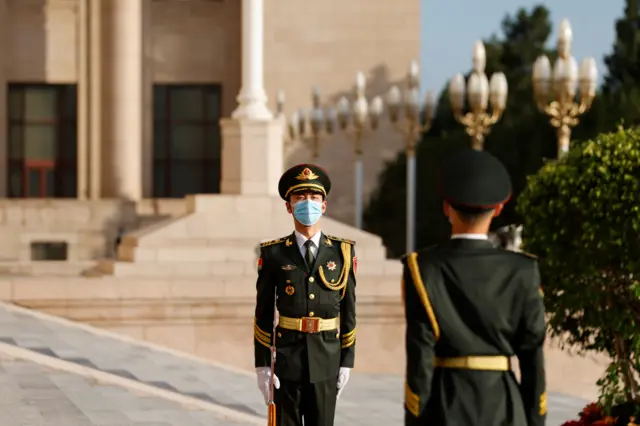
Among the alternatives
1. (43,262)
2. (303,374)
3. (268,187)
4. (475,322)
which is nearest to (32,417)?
(303,374)

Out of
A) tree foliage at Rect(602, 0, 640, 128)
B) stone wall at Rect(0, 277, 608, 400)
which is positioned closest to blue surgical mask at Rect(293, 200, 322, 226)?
stone wall at Rect(0, 277, 608, 400)

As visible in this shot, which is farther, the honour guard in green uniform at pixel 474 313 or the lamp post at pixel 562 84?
the lamp post at pixel 562 84

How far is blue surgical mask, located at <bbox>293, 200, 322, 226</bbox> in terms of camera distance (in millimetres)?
7203

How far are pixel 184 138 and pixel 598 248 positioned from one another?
86.5 ft

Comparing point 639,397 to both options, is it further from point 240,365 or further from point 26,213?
point 26,213

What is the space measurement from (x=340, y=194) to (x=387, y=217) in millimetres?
1789

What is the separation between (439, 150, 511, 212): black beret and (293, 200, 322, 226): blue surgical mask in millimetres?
2066

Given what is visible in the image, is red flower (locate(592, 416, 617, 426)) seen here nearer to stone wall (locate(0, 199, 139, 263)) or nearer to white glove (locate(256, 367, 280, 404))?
white glove (locate(256, 367, 280, 404))

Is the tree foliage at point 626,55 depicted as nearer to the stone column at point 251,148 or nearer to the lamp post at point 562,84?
the lamp post at point 562,84

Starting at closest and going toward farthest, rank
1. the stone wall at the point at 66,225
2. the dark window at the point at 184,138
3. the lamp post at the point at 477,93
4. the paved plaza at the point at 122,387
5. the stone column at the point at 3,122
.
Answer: the paved plaza at the point at 122,387
the lamp post at the point at 477,93
the stone wall at the point at 66,225
the stone column at the point at 3,122
the dark window at the point at 184,138

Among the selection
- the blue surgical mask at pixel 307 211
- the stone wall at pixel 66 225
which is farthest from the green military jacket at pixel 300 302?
the stone wall at pixel 66 225

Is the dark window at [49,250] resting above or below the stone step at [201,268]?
below

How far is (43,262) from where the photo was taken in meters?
26.4

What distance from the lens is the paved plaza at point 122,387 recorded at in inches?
453
